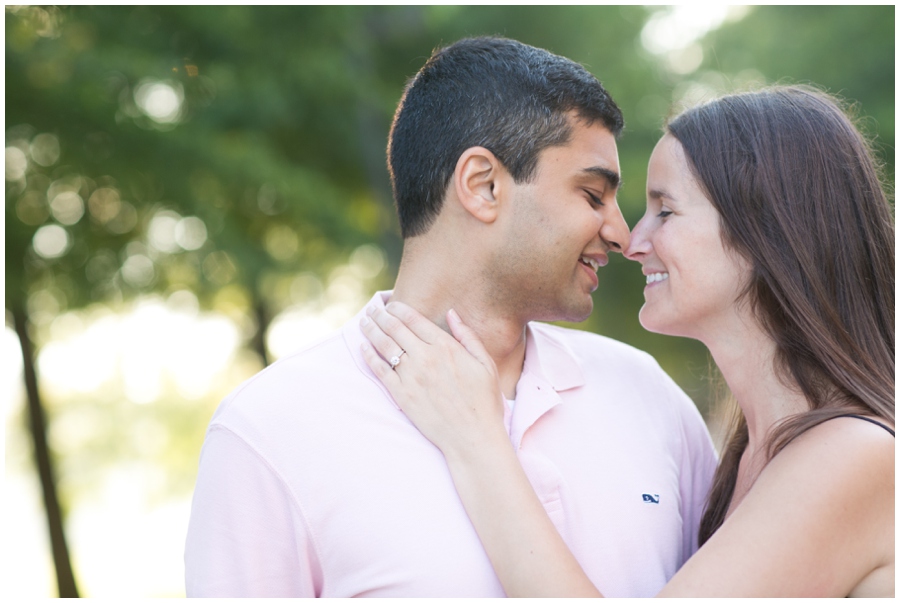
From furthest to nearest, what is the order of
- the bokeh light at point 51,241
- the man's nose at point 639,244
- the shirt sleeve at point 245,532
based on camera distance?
the bokeh light at point 51,241
the man's nose at point 639,244
the shirt sleeve at point 245,532

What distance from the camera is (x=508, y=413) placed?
95.0 inches

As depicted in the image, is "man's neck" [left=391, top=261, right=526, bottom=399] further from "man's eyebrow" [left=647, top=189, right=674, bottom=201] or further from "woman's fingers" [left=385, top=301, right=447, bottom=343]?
"man's eyebrow" [left=647, top=189, right=674, bottom=201]

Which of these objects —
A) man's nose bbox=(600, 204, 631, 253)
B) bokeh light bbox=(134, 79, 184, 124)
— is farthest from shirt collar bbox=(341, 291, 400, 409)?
bokeh light bbox=(134, 79, 184, 124)

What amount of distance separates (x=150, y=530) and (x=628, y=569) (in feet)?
63.5

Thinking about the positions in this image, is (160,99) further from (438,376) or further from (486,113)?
(438,376)

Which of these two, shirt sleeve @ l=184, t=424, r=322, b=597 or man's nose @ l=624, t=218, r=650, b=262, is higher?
man's nose @ l=624, t=218, r=650, b=262

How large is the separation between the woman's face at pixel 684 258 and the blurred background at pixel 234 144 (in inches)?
15.6

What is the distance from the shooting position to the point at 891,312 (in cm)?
245

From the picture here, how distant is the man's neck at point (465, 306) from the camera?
2531mm

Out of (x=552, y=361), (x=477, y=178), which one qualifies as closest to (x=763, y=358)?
(x=552, y=361)

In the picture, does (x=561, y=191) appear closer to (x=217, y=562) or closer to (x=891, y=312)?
(x=891, y=312)

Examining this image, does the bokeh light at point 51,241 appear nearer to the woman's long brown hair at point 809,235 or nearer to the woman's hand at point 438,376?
the woman's hand at point 438,376

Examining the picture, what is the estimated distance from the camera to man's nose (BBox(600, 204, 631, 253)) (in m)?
2.58

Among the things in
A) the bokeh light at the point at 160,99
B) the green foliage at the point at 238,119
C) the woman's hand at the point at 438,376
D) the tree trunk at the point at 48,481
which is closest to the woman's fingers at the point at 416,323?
the woman's hand at the point at 438,376
